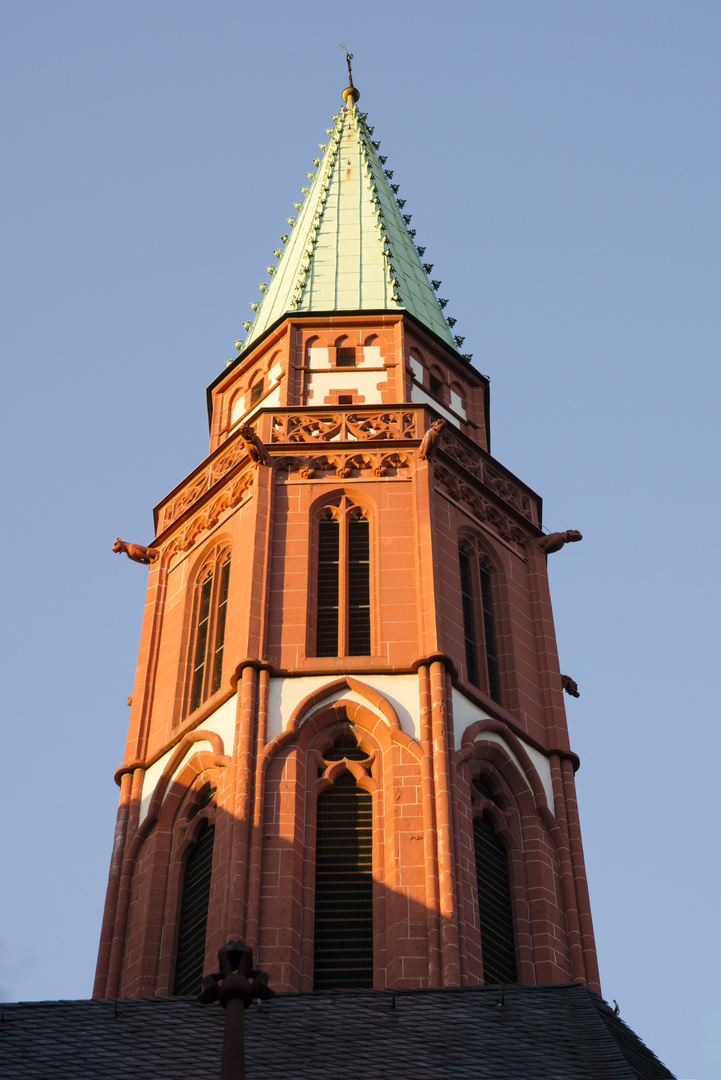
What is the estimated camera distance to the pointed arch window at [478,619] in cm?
3064

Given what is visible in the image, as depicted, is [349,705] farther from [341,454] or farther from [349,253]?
[349,253]

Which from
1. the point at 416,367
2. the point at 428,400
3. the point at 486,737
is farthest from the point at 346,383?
the point at 486,737

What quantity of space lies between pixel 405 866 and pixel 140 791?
523cm

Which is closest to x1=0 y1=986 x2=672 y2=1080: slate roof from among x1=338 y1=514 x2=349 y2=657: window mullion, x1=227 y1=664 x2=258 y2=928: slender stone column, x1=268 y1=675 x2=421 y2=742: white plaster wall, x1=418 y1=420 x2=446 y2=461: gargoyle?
x1=227 y1=664 x2=258 y2=928: slender stone column

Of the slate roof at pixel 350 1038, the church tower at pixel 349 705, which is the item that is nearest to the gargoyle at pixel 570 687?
the church tower at pixel 349 705

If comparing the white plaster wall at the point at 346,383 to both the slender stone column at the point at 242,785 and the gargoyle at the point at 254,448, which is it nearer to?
the gargoyle at the point at 254,448

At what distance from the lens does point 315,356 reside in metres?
36.8

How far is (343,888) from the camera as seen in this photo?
88.0ft

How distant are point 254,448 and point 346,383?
362 cm

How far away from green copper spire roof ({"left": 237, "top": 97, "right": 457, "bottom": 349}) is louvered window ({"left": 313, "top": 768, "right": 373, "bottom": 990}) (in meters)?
12.2

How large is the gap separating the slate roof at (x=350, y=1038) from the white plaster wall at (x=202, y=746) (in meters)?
6.55

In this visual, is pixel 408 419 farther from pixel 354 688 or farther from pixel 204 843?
pixel 204 843

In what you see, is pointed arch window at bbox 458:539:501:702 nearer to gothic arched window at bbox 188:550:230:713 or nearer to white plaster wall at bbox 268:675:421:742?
white plaster wall at bbox 268:675:421:742

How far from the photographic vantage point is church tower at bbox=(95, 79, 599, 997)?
2648 centimetres
